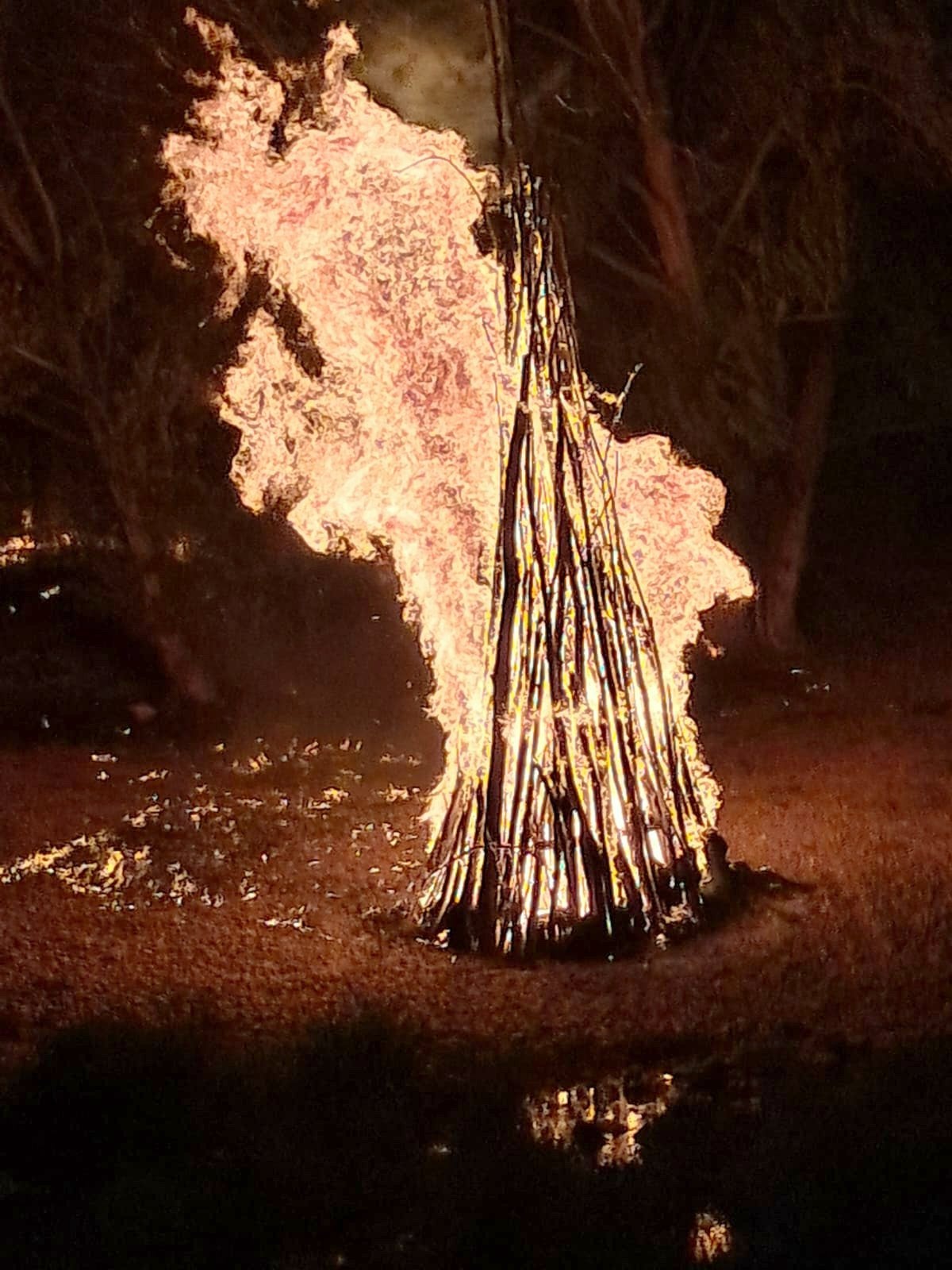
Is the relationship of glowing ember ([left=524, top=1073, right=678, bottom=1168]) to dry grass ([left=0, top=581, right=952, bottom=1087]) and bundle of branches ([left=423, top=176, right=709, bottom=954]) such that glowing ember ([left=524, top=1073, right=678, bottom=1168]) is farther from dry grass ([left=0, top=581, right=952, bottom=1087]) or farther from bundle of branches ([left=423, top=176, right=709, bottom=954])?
bundle of branches ([left=423, top=176, right=709, bottom=954])

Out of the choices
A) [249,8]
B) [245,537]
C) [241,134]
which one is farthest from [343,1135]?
[245,537]

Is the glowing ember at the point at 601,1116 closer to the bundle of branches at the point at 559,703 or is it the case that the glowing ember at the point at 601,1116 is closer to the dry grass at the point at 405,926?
the dry grass at the point at 405,926

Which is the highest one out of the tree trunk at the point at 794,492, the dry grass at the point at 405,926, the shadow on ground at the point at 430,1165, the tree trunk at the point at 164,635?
the tree trunk at the point at 794,492

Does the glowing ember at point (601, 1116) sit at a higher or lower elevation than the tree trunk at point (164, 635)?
lower

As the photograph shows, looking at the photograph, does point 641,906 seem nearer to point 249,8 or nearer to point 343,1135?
point 343,1135

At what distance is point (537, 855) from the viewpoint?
5.82 metres

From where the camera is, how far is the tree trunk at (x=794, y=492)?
36.0 feet

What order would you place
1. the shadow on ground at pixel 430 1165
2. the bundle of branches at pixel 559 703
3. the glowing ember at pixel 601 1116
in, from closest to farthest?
the shadow on ground at pixel 430 1165 → the glowing ember at pixel 601 1116 → the bundle of branches at pixel 559 703

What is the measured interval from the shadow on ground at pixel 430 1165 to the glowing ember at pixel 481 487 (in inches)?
41.3

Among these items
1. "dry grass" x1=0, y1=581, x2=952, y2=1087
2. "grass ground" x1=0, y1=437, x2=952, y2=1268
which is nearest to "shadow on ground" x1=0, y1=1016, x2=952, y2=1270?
"grass ground" x1=0, y1=437, x2=952, y2=1268

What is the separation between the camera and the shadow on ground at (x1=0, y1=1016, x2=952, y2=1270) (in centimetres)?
402

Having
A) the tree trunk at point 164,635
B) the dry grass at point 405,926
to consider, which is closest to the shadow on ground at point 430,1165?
the dry grass at point 405,926

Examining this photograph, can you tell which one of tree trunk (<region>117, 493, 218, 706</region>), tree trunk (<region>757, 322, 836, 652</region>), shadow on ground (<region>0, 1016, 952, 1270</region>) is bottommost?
shadow on ground (<region>0, 1016, 952, 1270</region>)

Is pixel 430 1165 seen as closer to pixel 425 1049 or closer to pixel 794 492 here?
→ pixel 425 1049
